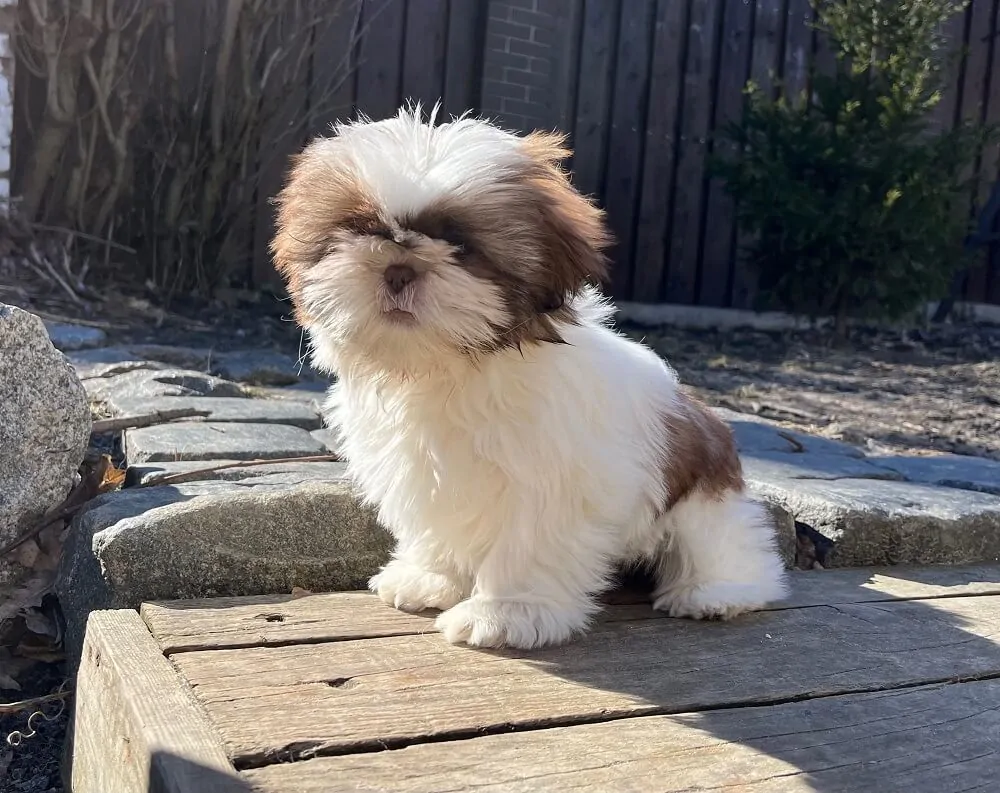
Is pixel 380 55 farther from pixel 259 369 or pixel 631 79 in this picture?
pixel 259 369

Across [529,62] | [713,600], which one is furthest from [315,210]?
[529,62]

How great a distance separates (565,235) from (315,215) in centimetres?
56

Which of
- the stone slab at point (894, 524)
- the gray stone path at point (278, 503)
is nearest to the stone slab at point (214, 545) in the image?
the gray stone path at point (278, 503)

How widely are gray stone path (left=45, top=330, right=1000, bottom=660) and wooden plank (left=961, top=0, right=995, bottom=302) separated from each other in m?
6.51

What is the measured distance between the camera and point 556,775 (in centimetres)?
182

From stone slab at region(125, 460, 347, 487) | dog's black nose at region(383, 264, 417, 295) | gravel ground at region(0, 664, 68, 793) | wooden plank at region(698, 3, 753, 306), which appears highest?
wooden plank at region(698, 3, 753, 306)

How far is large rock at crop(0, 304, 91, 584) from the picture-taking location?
9.89 feet

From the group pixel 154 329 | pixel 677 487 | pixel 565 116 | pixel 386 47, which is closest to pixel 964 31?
pixel 565 116

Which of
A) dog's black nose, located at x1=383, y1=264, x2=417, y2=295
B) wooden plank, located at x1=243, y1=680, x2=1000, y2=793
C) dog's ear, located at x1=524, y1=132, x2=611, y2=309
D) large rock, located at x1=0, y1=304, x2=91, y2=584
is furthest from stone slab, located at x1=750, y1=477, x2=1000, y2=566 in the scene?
large rock, located at x1=0, y1=304, x2=91, y2=584

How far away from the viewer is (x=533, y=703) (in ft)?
6.94

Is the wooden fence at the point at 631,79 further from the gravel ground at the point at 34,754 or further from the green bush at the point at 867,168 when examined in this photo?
the gravel ground at the point at 34,754

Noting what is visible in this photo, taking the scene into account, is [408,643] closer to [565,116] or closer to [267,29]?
[267,29]

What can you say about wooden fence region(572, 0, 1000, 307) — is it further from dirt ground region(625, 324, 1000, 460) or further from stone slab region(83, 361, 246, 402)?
stone slab region(83, 361, 246, 402)

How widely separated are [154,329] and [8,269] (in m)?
1.12
